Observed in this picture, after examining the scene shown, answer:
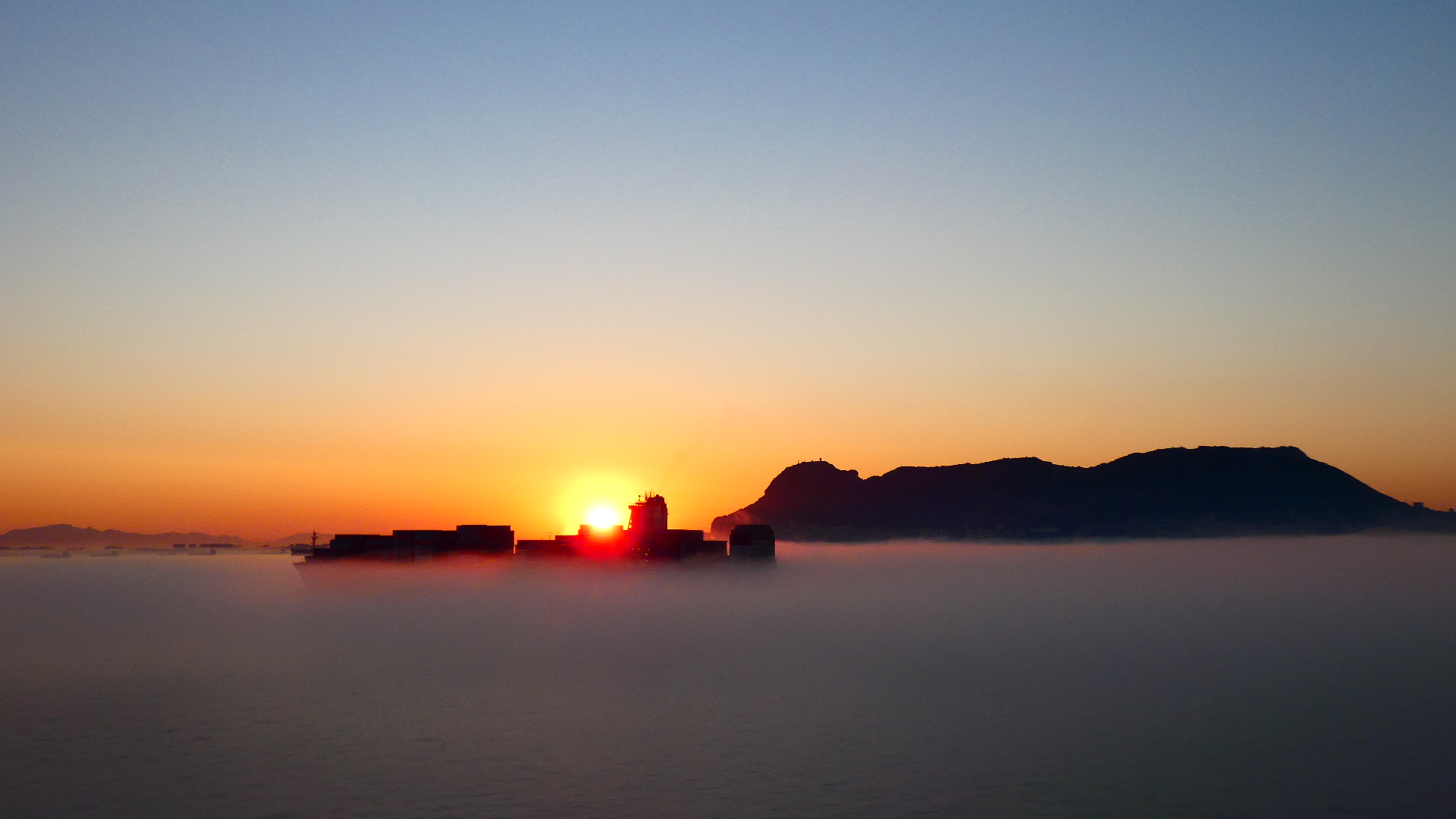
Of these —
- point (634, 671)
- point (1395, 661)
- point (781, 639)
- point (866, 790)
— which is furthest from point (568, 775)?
point (1395, 661)

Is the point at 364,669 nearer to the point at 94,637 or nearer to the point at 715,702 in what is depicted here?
the point at 715,702

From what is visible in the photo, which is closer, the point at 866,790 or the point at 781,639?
the point at 866,790

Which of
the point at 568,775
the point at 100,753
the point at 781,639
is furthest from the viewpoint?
the point at 781,639

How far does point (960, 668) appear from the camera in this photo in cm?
8681

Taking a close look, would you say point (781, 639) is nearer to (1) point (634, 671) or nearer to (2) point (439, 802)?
(1) point (634, 671)

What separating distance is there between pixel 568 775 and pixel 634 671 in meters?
40.7

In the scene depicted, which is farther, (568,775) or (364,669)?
(364,669)

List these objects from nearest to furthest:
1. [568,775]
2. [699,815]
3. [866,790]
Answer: [699,815] < [866,790] < [568,775]

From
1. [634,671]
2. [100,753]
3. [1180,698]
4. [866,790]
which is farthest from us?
[634,671]

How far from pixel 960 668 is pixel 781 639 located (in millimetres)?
31451

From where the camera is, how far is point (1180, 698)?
69.4 metres

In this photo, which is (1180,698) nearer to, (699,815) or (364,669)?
(699,815)

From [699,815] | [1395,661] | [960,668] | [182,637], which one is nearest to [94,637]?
[182,637]

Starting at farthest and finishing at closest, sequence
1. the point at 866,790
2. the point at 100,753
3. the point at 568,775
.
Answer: the point at 100,753 → the point at 568,775 → the point at 866,790
